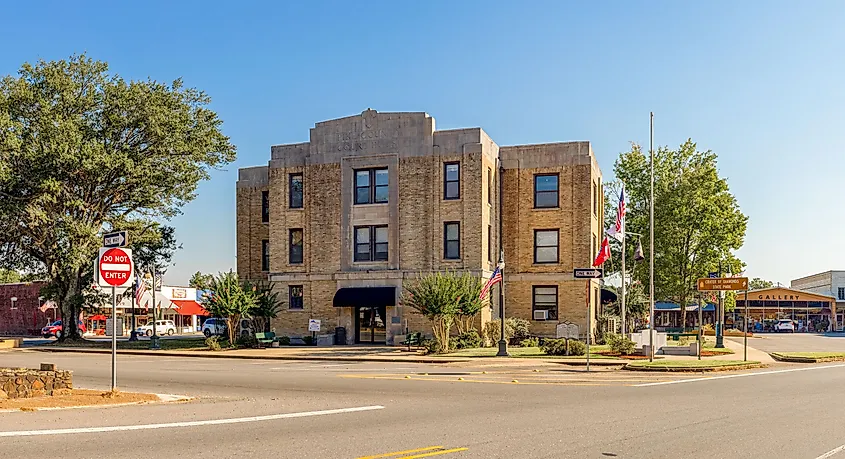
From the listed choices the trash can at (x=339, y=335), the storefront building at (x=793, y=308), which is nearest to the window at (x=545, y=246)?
the trash can at (x=339, y=335)

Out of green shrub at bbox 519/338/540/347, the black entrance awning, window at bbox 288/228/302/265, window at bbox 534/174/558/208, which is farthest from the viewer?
window at bbox 288/228/302/265

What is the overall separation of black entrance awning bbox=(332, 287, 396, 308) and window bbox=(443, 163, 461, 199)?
5603mm

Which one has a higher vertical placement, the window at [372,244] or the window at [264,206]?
the window at [264,206]

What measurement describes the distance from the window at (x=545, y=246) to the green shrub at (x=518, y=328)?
3638 millimetres

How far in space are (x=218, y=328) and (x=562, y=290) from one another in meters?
26.2

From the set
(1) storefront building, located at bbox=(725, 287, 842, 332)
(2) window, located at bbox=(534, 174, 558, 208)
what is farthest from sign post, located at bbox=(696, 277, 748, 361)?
(1) storefront building, located at bbox=(725, 287, 842, 332)

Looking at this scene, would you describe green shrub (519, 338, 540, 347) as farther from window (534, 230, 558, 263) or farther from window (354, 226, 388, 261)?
window (354, 226, 388, 261)

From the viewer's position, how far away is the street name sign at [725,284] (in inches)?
1145

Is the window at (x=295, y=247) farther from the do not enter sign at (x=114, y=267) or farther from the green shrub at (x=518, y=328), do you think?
the do not enter sign at (x=114, y=267)

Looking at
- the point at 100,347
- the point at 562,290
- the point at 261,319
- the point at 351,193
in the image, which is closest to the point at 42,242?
the point at 100,347

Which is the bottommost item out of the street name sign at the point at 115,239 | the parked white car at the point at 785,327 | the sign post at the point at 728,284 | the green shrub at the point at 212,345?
the parked white car at the point at 785,327

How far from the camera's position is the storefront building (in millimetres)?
90938

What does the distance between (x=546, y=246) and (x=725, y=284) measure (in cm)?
1431

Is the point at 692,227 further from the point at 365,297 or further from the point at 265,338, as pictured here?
the point at 265,338
